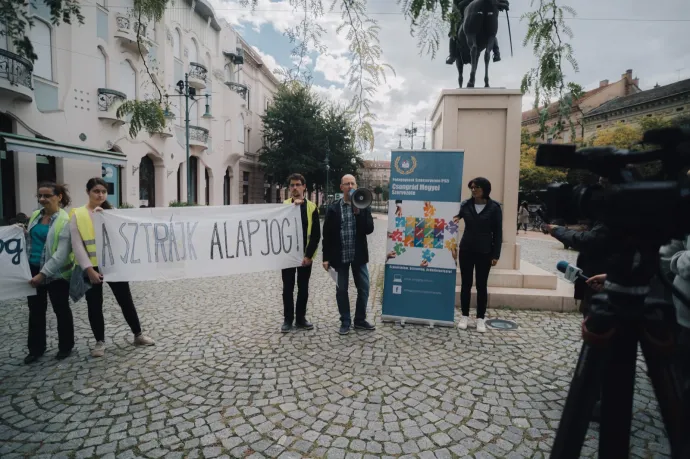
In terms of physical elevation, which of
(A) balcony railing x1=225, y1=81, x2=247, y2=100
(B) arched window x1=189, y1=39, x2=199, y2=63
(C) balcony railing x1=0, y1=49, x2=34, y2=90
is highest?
(B) arched window x1=189, y1=39, x2=199, y2=63

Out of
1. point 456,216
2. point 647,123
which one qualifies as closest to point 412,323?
point 456,216

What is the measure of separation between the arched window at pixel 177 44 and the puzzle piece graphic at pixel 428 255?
21.2 m

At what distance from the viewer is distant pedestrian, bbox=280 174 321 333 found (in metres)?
4.79

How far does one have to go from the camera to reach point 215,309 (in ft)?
19.1

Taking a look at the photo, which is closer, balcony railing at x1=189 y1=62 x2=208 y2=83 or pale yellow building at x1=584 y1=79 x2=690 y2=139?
balcony railing at x1=189 y1=62 x2=208 y2=83

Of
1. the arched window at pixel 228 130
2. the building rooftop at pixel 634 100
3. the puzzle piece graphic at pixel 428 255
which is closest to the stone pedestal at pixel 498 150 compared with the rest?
the puzzle piece graphic at pixel 428 255

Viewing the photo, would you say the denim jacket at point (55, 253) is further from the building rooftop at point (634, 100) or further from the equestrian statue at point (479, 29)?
the building rooftop at point (634, 100)

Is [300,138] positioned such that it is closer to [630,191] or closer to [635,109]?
[630,191]

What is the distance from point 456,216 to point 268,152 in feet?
89.5

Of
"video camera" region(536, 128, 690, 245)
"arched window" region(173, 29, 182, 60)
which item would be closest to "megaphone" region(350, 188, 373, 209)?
"video camera" region(536, 128, 690, 245)

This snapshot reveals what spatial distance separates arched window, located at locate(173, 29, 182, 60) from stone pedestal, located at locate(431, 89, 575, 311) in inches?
769

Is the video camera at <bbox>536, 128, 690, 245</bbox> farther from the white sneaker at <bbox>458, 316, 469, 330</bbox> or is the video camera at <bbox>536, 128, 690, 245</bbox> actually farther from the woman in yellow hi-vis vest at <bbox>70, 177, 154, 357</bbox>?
the woman in yellow hi-vis vest at <bbox>70, 177, 154, 357</bbox>

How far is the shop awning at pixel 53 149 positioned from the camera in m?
10.1

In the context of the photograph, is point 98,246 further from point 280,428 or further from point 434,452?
point 434,452
